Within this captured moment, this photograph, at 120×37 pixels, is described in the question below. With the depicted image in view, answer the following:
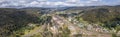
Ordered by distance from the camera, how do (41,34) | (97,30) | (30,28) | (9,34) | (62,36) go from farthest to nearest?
(30,28) → (97,30) → (9,34) → (41,34) → (62,36)

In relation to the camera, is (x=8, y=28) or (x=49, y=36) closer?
(x=49, y=36)

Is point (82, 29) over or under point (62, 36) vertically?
under

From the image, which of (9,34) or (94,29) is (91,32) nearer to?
(94,29)

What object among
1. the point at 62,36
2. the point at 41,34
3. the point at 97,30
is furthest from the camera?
the point at 97,30

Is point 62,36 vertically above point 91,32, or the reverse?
point 62,36

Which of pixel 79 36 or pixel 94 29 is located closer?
pixel 79 36

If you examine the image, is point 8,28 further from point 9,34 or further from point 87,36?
point 87,36

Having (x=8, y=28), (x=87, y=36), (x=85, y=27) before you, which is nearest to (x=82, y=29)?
(x=85, y=27)

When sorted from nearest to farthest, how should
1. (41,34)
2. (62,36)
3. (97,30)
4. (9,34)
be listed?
(62,36) < (41,34) < (9,34) < (97,30)

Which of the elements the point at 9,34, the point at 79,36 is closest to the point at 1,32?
the point at 9,34
